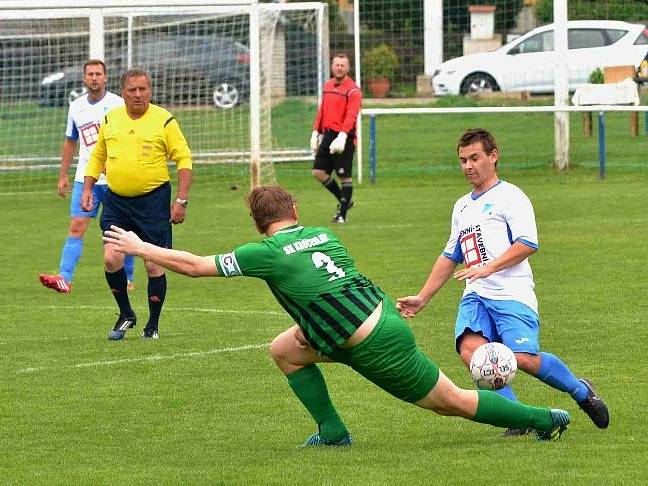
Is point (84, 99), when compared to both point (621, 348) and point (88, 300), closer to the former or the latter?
point (88, 300)

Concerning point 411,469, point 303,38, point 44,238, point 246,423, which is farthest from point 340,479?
point 303,38

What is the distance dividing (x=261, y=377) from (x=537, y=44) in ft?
56.6

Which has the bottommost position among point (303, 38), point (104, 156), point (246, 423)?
point (246, 423)

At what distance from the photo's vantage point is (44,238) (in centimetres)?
1845

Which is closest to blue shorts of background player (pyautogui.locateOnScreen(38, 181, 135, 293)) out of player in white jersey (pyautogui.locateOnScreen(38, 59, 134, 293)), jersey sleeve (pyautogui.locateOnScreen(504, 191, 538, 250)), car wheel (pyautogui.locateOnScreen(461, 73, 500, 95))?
player in white jersey (pyautogui.locateOnScreen(38, 59, 134, 293))

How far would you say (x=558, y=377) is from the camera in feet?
24.8

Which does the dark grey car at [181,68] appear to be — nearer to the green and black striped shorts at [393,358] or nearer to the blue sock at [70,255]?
the blue sock at [70,255]

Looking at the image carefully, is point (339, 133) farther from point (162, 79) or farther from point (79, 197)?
point (162, 79)

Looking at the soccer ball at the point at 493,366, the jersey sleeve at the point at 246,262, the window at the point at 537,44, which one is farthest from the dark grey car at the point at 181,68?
the jersey sleeve at the point at 246,262

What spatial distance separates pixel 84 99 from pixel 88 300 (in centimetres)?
177

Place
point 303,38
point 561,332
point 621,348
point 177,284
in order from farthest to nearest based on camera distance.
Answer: point 303,38, point 177,284, point 561,332, point 621,348

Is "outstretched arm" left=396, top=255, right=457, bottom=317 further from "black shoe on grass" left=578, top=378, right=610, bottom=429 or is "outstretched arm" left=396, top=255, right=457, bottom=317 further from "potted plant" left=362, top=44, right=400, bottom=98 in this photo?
"potted plant" left=362, top=44, right=400, bottom=98

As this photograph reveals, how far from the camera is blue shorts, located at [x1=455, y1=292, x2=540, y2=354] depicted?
24.6 feet

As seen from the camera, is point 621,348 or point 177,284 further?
point 177,284
